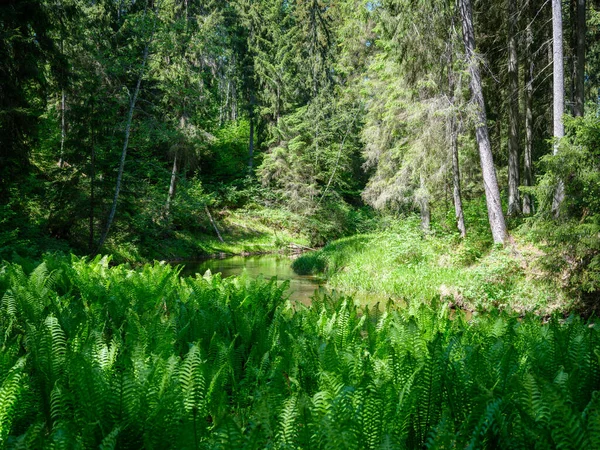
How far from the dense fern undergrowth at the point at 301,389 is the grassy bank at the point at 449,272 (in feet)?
12.7

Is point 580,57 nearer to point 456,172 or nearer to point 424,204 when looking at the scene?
point 456,172

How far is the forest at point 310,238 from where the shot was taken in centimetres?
155

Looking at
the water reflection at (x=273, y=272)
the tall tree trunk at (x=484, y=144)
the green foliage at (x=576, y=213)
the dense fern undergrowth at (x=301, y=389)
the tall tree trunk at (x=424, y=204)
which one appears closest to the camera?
the dense fern undergrowth at (x=301, y=389)

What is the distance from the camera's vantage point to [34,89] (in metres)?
12.5

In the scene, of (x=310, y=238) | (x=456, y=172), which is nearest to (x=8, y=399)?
(x=456, y=172)

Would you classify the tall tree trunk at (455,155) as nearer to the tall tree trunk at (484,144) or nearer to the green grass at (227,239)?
the tall tree trunk at (484,144)

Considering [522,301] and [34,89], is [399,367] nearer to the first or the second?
[522,301]

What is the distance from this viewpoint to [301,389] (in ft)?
5.64

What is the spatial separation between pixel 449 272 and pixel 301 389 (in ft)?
29.8

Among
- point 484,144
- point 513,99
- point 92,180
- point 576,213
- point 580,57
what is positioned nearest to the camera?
point 576,213

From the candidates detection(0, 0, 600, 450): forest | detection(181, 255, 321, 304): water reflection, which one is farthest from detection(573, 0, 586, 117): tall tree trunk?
detection(181, 255, 321, 304): water reflection

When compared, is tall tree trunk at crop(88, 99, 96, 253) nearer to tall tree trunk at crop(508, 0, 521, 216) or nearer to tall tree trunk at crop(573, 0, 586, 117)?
tall tree trunk at crop(508, 0, 521, 216)

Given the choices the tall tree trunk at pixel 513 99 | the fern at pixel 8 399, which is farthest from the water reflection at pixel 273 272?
the fern at pixel 8 399

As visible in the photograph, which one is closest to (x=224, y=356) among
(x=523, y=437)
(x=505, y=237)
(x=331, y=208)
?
(x=523, y=437)
